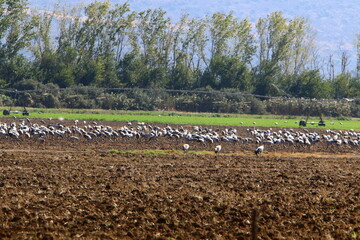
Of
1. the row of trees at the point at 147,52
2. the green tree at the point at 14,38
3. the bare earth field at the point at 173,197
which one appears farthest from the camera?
the row of trees at the point at 147,52

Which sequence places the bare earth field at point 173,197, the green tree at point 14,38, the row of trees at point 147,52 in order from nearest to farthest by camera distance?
the bare earth field at point 173,197
the green tree at point 14,38
the row of trees at point 147,52

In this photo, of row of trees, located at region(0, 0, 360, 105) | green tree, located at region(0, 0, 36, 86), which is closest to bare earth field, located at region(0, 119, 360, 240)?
green tree, located at region(0, 0, 36, 86)

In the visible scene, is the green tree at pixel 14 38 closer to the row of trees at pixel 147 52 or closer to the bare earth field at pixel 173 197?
the row of trees at pixel 147 52

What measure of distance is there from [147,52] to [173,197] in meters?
67.6

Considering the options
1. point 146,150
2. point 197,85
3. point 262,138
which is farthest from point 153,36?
point 146,150

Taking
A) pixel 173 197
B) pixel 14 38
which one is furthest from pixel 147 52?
pixel 173 197

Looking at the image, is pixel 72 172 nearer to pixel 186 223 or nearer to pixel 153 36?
pixel 186 223

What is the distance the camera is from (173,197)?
50.5 feet

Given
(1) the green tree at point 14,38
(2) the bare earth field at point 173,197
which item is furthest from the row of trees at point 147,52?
(2) the bare earth field at point 173,197

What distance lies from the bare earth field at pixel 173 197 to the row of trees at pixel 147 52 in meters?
49.2

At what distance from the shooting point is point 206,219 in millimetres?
13117

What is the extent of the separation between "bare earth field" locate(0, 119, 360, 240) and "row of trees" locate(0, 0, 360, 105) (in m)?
49.2

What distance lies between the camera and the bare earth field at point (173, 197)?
39.8 feet

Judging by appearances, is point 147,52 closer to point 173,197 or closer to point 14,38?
point 14,38
